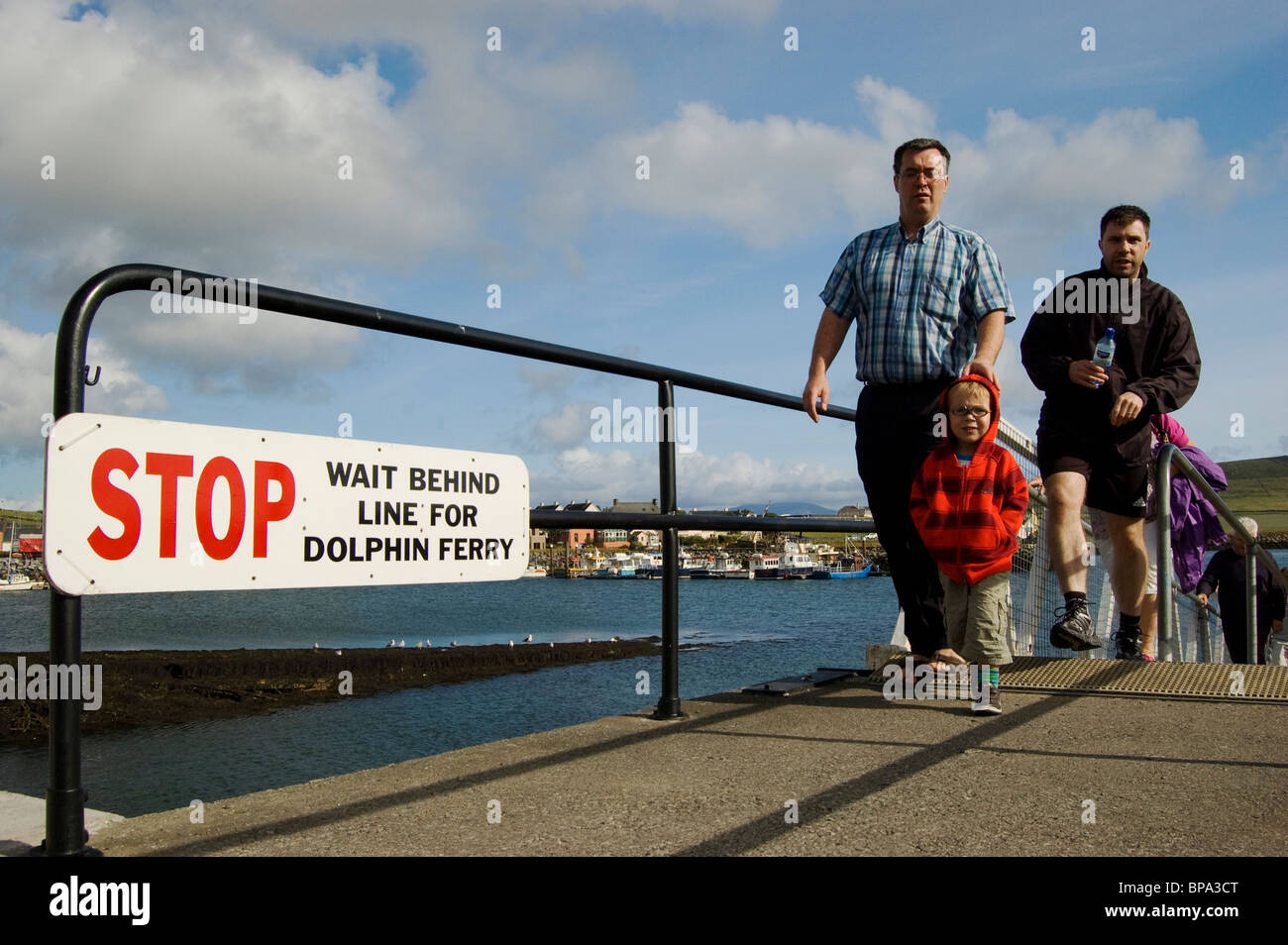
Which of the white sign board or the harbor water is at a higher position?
the white sign board

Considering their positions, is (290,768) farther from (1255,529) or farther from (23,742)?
(1255,529)

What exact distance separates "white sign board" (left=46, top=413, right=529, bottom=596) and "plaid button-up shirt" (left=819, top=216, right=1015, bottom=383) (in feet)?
5.95

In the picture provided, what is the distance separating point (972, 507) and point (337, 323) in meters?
2.22

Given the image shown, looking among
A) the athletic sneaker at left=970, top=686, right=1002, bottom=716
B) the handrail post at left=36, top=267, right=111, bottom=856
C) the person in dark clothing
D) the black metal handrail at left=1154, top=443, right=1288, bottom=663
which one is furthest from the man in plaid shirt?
the person in dark clothing

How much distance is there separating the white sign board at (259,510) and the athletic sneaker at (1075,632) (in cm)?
222

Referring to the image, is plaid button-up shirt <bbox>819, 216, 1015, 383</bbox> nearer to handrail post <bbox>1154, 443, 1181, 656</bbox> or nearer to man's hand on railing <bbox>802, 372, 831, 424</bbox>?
man's hand on railing <bbox>802, 372, 831, 424</bbox>

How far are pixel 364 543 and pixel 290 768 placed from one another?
141 feet

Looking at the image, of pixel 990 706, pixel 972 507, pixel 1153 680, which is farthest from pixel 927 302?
pixel 1153 680

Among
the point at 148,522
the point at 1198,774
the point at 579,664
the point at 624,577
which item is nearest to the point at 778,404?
the point at 1198,774

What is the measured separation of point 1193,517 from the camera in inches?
214

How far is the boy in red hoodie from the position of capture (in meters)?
3.47

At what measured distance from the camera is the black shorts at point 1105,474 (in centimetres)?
407

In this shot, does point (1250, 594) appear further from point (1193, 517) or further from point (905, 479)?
point (905, 479)
